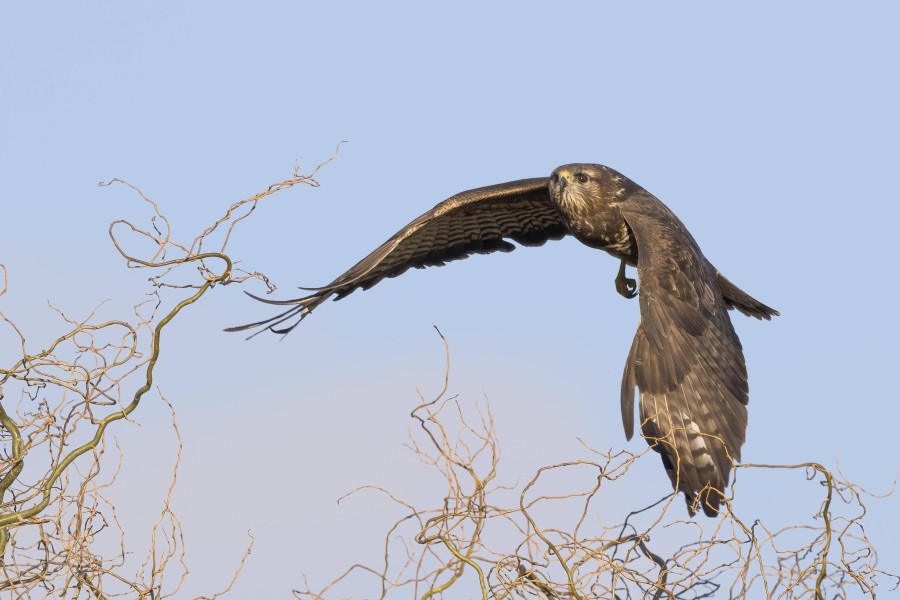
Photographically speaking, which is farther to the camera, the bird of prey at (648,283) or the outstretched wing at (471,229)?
the outstretched wing at (471,229)

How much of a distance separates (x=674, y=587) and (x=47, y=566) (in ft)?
6.35

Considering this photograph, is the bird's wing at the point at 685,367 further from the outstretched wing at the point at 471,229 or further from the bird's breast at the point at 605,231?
the outstretched wing at the point at 471,229

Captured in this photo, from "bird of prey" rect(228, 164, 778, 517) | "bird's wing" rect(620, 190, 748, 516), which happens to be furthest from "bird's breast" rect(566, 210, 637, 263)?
"bird's wing" rect(620, 190, 748, 516)

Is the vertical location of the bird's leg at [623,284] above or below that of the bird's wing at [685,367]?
above

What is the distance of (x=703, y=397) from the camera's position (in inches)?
243

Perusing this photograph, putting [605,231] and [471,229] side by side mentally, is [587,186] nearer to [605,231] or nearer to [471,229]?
[605,231]

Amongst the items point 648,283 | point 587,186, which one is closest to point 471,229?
point 587,186

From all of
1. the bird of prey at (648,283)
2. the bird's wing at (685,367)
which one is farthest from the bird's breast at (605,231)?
the bird's wing at (685,367)

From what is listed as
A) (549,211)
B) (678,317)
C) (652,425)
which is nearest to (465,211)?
(549,211)

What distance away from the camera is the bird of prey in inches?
229

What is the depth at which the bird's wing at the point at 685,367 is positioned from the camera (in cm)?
572

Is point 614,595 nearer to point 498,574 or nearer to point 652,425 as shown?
point 498,574

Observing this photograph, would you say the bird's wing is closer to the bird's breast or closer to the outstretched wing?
the bird's breast

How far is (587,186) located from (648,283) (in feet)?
4.99
